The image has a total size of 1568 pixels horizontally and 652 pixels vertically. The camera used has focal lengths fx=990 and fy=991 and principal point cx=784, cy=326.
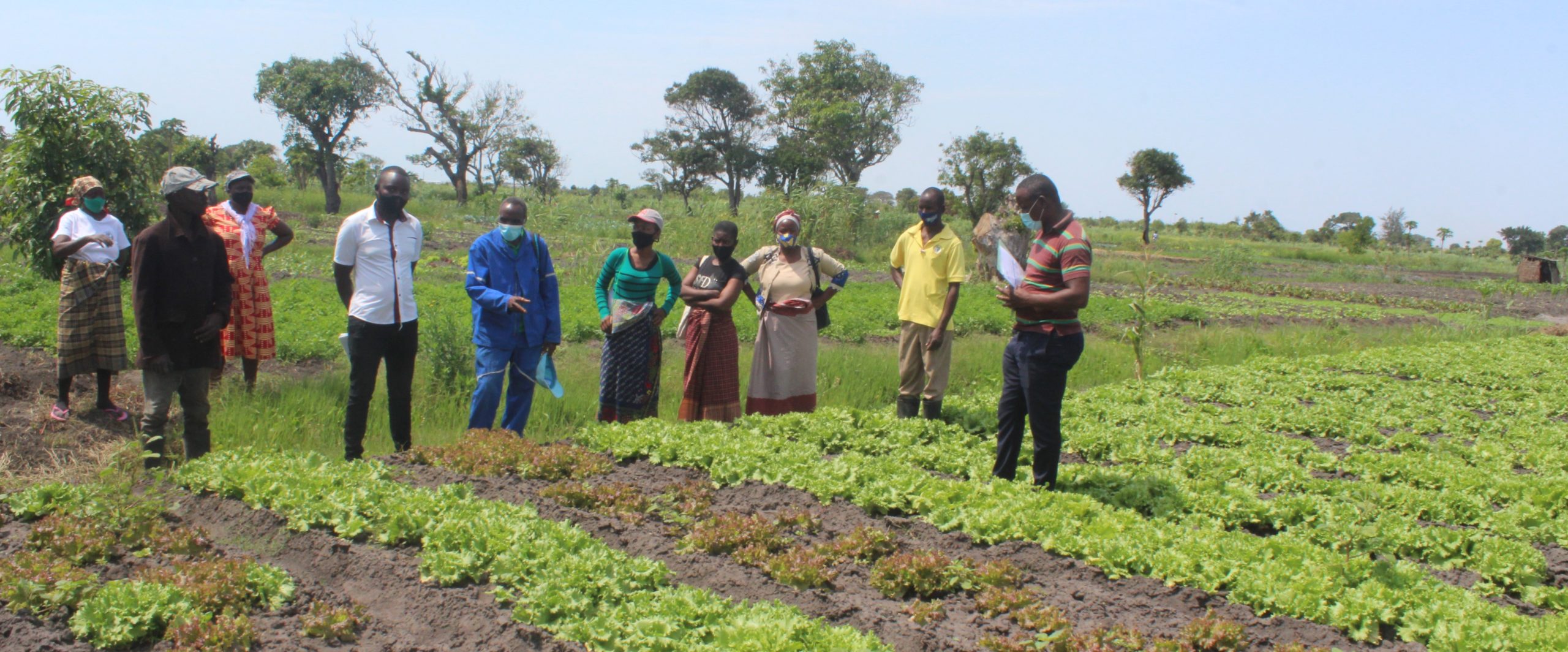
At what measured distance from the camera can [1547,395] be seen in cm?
984

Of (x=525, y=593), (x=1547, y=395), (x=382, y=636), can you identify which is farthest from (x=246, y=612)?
(x=1547, y=395)

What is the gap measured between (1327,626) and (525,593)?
3128 millimetres

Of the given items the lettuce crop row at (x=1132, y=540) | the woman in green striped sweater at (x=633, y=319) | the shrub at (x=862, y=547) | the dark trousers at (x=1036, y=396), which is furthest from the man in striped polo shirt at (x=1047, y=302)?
the woman in green striped sweater at (x=633, y=319)

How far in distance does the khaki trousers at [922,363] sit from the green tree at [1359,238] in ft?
159

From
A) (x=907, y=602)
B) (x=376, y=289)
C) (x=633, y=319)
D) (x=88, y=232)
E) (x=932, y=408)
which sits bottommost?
(x=907, y=602)

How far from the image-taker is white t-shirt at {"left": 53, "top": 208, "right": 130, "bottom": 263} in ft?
22.6

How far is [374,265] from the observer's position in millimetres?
5859

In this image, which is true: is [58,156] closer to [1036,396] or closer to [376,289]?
[376,289]

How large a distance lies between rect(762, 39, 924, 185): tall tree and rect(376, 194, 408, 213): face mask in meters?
44.2

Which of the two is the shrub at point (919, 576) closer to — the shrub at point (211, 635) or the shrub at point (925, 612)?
the shrub at point (925, 612)

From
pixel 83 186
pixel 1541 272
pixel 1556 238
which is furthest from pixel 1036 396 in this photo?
pixel 1556 238

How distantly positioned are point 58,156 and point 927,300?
740 centimetres

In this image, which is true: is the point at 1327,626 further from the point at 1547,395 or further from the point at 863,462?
the point at 1547,395

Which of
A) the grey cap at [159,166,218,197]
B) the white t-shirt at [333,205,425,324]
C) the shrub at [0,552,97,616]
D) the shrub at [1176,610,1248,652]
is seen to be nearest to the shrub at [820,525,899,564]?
the shrub at [1176,610,1248,652]
